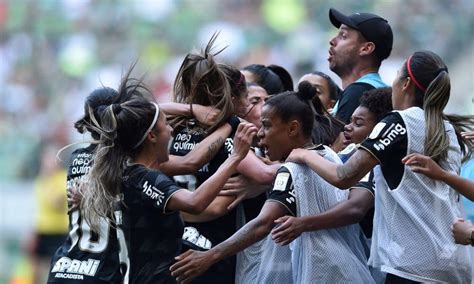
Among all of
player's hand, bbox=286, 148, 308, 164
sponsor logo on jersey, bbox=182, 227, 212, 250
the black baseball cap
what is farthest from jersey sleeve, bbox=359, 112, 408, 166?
the black baseball cap

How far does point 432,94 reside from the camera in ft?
17.8

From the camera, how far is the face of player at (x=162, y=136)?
5.68m

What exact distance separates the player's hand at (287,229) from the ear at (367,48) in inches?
71.3

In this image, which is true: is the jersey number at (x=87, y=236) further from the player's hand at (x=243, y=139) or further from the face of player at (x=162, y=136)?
the player's hand at (x=243, y=139)

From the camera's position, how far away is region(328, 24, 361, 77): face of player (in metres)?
7.05

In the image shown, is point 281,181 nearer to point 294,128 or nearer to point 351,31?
point 294,128

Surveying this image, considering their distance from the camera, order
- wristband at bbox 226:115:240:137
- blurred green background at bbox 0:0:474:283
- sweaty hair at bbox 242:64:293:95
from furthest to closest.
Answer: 1. blurred green background at bbox 0:0:474:283
2. sweaty hair at bbox 242:64:293:95
3. wristband at bbox 226:115:240:137

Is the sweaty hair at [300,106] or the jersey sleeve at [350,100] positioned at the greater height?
the sweaty hair at [300,106]

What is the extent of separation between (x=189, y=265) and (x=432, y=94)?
142cm

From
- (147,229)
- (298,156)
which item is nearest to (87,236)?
(147,229)

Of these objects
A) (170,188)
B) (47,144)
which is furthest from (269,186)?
(47,144)

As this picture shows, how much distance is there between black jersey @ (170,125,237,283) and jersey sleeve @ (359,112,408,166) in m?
1.10

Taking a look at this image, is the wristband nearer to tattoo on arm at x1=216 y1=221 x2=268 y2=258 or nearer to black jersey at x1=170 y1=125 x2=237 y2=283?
black jersey at x1=170 y1=125 x2=237 y2=283

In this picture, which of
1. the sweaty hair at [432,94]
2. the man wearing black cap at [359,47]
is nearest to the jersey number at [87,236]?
the sweaty hair at [432,94]
